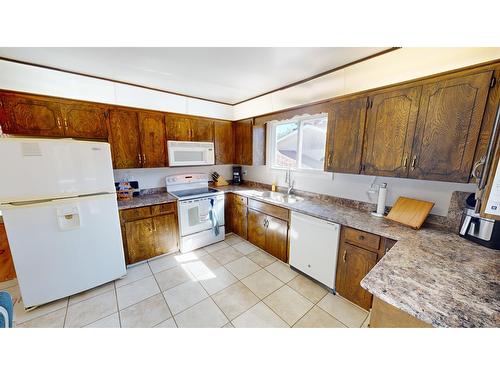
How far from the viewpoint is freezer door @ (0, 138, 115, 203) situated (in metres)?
1.47

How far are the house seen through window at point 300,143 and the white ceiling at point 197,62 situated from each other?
63 cm

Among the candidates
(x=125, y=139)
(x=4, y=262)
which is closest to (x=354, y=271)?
(x=125, y=139)

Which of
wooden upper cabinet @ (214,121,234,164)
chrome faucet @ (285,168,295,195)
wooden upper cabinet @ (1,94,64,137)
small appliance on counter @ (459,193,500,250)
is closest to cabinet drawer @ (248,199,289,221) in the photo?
chrome faucet @ (285,168,295,195)

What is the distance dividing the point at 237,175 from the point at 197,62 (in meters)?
2.15

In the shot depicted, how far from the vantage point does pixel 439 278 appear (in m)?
0.96

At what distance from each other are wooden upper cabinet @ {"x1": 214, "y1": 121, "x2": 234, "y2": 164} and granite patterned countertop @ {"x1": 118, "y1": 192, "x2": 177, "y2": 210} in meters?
1.07

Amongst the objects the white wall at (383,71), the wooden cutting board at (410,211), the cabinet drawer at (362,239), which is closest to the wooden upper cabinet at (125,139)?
the white wall at (383,71)

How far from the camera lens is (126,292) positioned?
1.95 m

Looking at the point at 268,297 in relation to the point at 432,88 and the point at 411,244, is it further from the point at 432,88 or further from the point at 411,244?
the point at 432,88

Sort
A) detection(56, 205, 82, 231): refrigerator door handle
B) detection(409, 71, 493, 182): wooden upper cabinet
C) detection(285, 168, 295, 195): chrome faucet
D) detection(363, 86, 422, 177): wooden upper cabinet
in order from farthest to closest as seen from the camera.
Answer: detection(285, 168, 295, 195): chrome faucet
detection(56, 205, 82, 231): refrigerator door handle
detection(363, 86, 422, 177): wooden upper cabinet
detection(409, 71, 493, 182): wooden upper cabinet

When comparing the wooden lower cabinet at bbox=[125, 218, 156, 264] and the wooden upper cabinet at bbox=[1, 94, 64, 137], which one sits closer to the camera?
the wooden upper cabinet at bbox=[1, 94, 64, 137]

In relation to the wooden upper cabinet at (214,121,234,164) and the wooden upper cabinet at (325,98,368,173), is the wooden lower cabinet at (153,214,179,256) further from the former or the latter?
the wooden upper cabinet at (325,98,368,173)

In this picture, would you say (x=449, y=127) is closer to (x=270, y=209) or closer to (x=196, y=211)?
(x=270, y=209)
